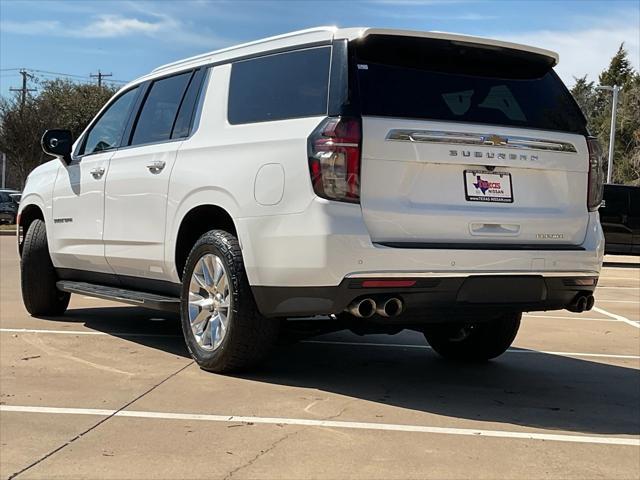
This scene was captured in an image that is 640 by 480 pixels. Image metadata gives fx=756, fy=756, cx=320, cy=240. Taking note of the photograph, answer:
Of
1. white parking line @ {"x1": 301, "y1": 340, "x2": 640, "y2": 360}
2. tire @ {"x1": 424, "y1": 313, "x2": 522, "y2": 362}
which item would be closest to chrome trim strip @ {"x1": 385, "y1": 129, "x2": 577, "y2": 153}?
tire @ {"x1": 424, "y1": 313, "x2": 522, "y2": 362}

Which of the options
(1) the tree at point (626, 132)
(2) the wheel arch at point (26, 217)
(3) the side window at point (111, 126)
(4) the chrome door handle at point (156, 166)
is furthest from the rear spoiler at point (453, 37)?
(1) the tree at point (626, 132)

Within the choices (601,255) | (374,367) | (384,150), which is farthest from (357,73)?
(374,367)

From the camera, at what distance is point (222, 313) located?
482 cm

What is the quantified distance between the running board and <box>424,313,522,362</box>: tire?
1884 mm

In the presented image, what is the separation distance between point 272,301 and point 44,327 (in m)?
3.23

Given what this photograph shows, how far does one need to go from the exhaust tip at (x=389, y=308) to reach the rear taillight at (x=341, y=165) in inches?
22.9

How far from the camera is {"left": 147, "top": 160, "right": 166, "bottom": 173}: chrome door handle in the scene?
5.39 meters

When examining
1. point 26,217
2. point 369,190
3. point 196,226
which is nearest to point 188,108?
point 196,226

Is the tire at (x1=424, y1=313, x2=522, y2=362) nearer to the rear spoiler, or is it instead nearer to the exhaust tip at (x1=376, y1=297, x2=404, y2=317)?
the exhaust tip at (x1=376, y1=297, x2=404, y2=317)

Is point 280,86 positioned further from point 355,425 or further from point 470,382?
point 470,382

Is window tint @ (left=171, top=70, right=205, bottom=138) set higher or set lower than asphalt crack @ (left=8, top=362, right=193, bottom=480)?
higher

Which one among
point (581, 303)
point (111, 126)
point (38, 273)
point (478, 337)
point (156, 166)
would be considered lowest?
point (478, 337)

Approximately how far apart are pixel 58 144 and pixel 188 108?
185 centimetres

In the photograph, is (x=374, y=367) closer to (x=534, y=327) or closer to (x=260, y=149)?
(x=260, y=149)
